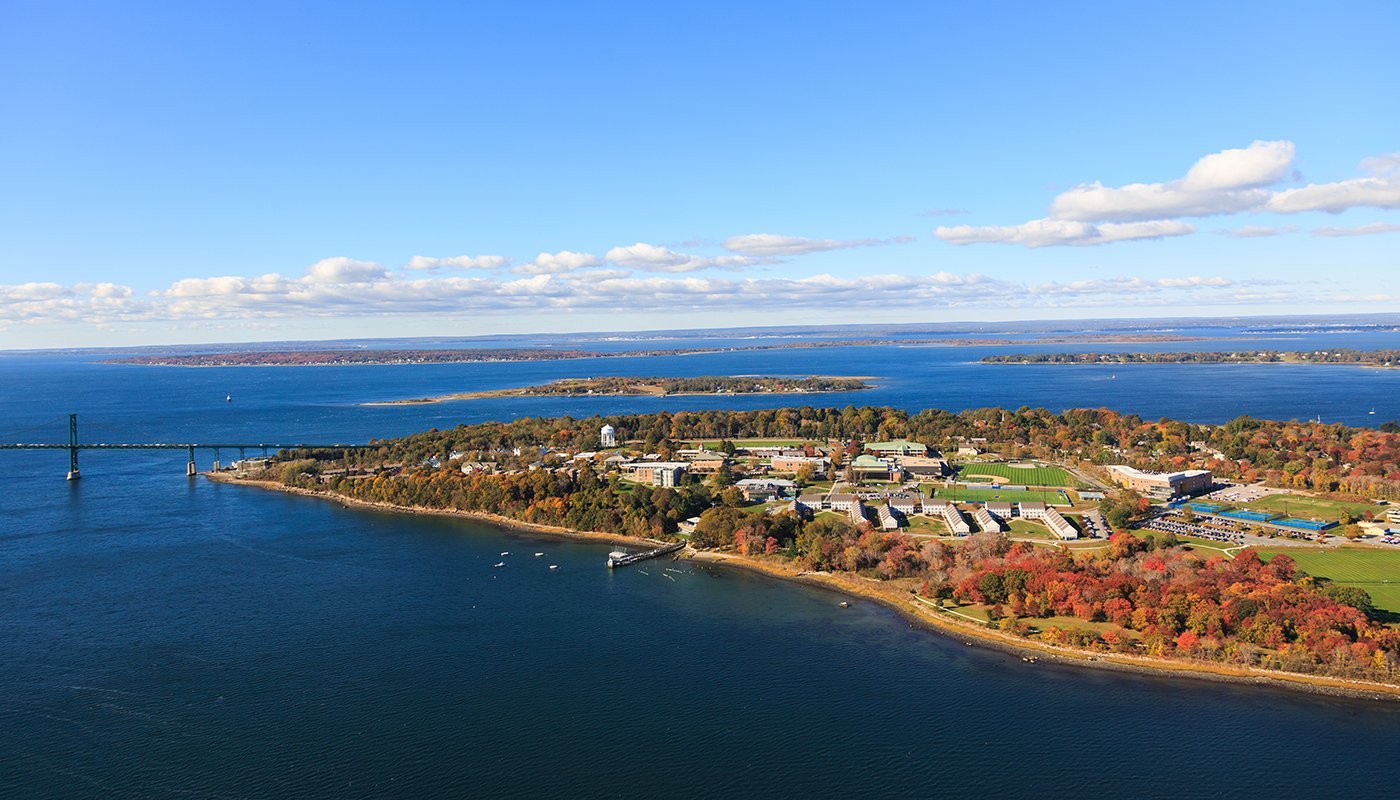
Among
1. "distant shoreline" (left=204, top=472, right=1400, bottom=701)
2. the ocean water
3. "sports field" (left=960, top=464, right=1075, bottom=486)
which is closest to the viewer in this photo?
the ocean water

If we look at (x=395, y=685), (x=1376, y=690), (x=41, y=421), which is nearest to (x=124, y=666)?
(x=395, y=685)

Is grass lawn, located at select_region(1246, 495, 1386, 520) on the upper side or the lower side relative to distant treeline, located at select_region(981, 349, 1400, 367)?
lower

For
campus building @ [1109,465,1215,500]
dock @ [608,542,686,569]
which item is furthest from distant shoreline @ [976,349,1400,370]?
dock @ [608,542,686,569]

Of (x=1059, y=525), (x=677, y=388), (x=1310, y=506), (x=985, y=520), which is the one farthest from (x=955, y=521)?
(x=677, y=388)

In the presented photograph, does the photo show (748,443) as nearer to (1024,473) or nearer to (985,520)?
(1024,473)

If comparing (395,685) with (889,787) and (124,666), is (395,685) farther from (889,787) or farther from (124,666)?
(889,787)

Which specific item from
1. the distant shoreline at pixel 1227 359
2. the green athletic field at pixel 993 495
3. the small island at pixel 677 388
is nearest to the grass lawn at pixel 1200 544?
the green athletic field at pixel 993 495

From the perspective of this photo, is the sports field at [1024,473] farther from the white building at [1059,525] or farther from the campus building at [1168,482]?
the white building at [1059,525]

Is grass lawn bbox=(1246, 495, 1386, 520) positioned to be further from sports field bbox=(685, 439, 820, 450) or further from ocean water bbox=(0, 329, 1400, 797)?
sports field bbox=(685, 439, 820, 450)
